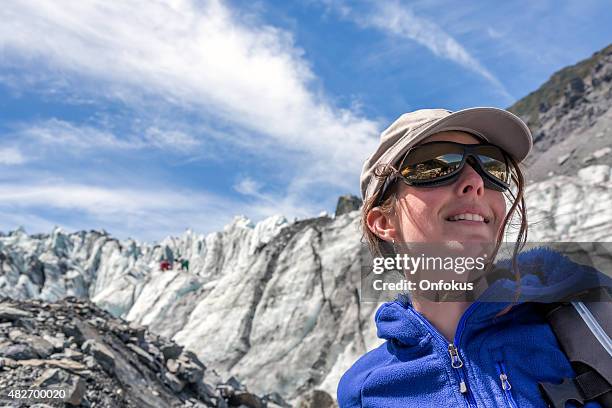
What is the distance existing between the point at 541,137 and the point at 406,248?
5790 centimetres

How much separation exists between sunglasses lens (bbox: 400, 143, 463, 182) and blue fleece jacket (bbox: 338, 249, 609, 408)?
51cm

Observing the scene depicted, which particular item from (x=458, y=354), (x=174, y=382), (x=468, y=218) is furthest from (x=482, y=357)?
(x=174, y=382)

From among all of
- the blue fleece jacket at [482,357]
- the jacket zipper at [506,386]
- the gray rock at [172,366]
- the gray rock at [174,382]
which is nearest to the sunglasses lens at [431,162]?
the blue fleece jacket at [482,357]

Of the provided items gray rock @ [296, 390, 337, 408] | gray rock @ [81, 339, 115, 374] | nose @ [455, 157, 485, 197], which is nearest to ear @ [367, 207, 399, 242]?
nose @ [455, 157, 485, 197]

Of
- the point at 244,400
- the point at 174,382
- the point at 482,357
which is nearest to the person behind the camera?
the point at 482,357

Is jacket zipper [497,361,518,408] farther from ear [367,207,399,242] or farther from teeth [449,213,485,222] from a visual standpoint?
ear [367,207,399,242]

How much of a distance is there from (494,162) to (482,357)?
821 mm

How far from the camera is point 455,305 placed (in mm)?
2176

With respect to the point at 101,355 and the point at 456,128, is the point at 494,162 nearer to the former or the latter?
the point at 456,128

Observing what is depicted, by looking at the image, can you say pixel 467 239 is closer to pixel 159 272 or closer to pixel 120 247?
pixel 159 272

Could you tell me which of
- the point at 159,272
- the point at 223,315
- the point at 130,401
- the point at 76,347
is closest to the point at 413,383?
the point at 130,401

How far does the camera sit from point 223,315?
3081cm

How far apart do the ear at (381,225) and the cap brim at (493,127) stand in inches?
17.9

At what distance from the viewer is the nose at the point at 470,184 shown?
2.07 meters
